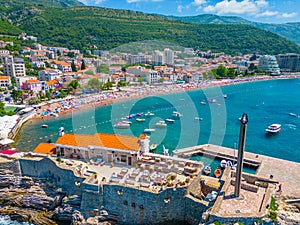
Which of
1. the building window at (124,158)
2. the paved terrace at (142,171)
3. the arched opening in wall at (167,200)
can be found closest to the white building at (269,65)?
the paved terrace at (142,171)

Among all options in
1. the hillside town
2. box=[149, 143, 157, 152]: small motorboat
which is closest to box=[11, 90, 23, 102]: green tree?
the hillside town

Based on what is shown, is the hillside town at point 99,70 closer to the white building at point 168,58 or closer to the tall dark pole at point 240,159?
the white building at point 168,58

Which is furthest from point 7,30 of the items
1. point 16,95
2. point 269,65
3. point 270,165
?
point 270,165

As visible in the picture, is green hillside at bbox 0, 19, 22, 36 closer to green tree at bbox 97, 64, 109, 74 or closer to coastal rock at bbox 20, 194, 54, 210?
green tree at bbox 97, 64, 109, 74

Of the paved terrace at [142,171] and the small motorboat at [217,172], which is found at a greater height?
the paved terrace at [142,171]

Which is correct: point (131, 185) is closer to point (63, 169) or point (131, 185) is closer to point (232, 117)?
point (63, 169)
